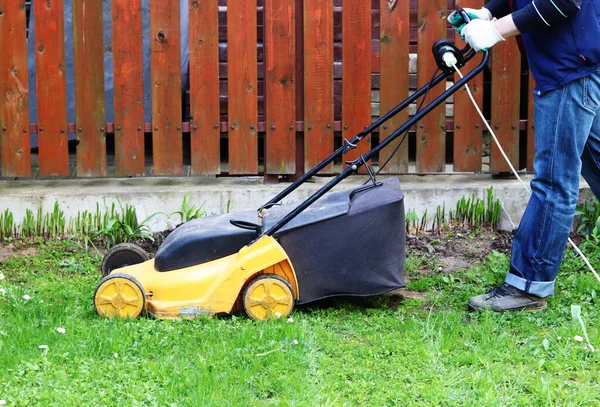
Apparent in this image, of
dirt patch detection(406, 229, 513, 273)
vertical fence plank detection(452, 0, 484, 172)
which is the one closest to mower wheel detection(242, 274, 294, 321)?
dirt patch detection(406, 229, 513, 273)

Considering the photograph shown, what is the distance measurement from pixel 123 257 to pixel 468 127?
2492 mm

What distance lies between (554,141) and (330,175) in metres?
2.15

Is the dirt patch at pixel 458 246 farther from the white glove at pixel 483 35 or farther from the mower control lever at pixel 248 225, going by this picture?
the white glove at pixel 483 35

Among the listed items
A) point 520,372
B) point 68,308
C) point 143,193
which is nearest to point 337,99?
point 143,193

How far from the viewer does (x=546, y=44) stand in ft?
14.5

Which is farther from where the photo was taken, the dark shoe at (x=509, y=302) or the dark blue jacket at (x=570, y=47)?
the dark shoe at (x=509, y=302)

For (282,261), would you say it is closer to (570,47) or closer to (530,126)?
(570,47)

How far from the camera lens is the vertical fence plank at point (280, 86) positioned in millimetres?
6191

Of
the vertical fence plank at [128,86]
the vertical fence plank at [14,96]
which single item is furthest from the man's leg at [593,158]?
the vertical fence plank at [14,96]

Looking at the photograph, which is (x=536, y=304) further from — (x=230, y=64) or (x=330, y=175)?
(x=230, y=64)

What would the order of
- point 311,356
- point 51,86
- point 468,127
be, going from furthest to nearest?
point 468,127 < point 51,86 < point 311,356

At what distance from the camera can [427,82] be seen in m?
6.30

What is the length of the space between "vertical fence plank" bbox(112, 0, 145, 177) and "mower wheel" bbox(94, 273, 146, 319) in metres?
1.93

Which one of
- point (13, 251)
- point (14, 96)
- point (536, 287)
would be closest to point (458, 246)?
point (536, 287)
